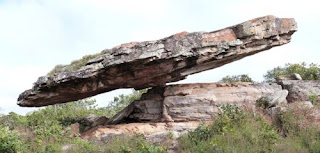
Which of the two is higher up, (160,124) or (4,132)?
(4,132)

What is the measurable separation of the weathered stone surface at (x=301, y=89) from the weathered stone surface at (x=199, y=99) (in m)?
0.46

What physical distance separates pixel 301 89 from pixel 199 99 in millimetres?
4340

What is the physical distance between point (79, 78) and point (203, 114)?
5.08 meters

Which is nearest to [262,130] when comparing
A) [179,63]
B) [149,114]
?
[179,63]

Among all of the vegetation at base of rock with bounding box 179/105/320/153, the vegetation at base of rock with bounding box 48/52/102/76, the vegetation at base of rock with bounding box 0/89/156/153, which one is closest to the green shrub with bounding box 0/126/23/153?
the vegetation at base of rock with bounding box 0/89/156/153

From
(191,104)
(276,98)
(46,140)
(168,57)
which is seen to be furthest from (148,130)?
(276,98)

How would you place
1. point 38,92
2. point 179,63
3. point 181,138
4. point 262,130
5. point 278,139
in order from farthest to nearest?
point 38,92 → point 179,63 → point 181,138 → point 262,130 → point 278,139

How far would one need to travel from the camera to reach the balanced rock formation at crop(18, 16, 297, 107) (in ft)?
47.2

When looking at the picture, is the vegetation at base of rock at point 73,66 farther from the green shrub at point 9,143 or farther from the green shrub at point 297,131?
the green shrub at point 297,131

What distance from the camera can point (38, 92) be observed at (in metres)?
15.9

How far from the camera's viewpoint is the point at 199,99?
15.8 metres

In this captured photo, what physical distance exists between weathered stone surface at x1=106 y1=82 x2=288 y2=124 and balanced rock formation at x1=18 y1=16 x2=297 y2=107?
885 mm

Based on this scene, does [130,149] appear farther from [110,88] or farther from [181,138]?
[110,88]

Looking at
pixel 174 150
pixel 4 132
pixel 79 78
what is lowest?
pixel 174 150
